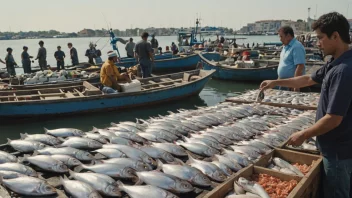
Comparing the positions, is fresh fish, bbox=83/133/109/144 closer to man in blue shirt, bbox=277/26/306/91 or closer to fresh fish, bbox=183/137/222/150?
fresh fish, bbox=183/137/222/150

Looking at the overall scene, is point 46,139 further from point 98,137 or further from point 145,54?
point 145,54

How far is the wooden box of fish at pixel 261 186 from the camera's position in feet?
9.72

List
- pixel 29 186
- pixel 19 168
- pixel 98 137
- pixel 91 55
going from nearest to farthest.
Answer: pixel 29 186
pixel 19 168
pixel 98 137
pixel 91 55

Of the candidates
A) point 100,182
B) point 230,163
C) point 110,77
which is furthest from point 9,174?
point 110,77

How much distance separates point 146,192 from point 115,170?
582 mm

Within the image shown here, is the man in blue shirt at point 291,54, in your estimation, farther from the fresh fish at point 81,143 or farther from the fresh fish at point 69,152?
the fresh fish at point 69,152

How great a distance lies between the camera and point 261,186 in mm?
3115

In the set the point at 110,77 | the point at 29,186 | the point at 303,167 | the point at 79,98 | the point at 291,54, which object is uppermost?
the point at 291,54

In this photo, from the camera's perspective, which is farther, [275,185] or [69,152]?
[69,152]

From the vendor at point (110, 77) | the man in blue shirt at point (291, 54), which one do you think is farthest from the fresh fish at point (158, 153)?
the vendor at point (110, 77)

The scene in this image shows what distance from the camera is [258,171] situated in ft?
11.5

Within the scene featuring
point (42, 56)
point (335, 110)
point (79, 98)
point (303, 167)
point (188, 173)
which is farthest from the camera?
point (42, 56)

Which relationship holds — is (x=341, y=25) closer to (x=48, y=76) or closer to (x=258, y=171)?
(x=258, y=171)

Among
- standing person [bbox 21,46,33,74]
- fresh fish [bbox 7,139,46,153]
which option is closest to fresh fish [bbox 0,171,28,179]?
fresh fish [bbox 7,139,46,153]
